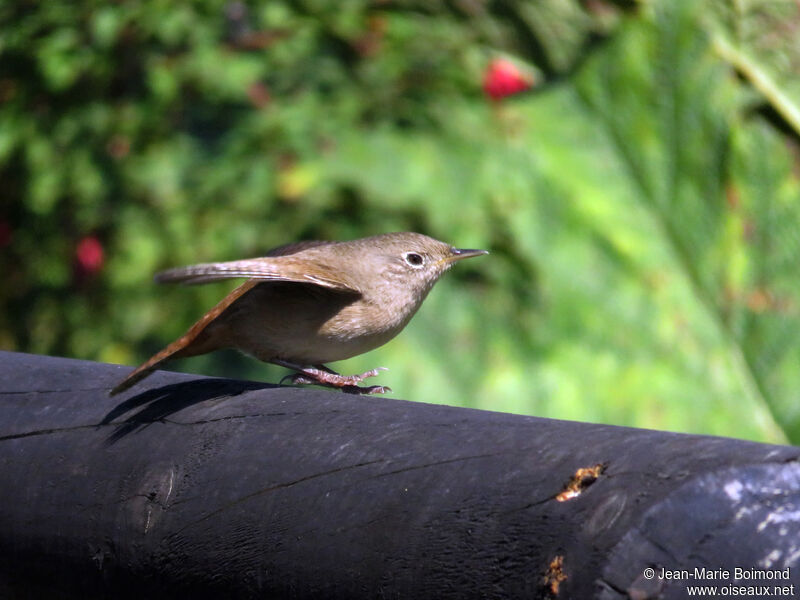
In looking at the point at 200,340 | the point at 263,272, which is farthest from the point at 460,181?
the point at 263,272

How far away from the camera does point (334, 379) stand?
3725 mm

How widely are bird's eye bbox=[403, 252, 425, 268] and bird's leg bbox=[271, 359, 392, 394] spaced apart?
Answer: 0.52 meters

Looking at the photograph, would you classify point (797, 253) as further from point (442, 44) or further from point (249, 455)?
point (249, 455)

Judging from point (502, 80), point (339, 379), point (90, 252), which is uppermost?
point (502, 80)

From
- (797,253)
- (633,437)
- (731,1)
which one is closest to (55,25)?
(731,1)

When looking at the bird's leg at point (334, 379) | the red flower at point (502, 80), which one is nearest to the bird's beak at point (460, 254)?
the bird's leg at point (334, 379)

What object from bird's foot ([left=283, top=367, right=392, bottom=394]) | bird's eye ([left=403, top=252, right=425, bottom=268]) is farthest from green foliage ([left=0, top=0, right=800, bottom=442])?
bird's foot ([left=283, top=367, right=392, bottom=394])

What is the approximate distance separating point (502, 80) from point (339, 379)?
2562 mm

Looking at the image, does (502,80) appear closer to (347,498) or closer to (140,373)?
(140,373)

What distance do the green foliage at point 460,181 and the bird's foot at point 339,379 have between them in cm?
137

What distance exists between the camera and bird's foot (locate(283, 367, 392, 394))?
11.7ft

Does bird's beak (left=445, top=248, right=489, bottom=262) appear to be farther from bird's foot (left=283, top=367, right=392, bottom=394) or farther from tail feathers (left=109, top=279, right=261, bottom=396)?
tail feathers (left=109, top=279, right=261, bottom=396)

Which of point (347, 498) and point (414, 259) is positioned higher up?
point (347, 498)

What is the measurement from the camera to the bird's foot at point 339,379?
357 centimetres
